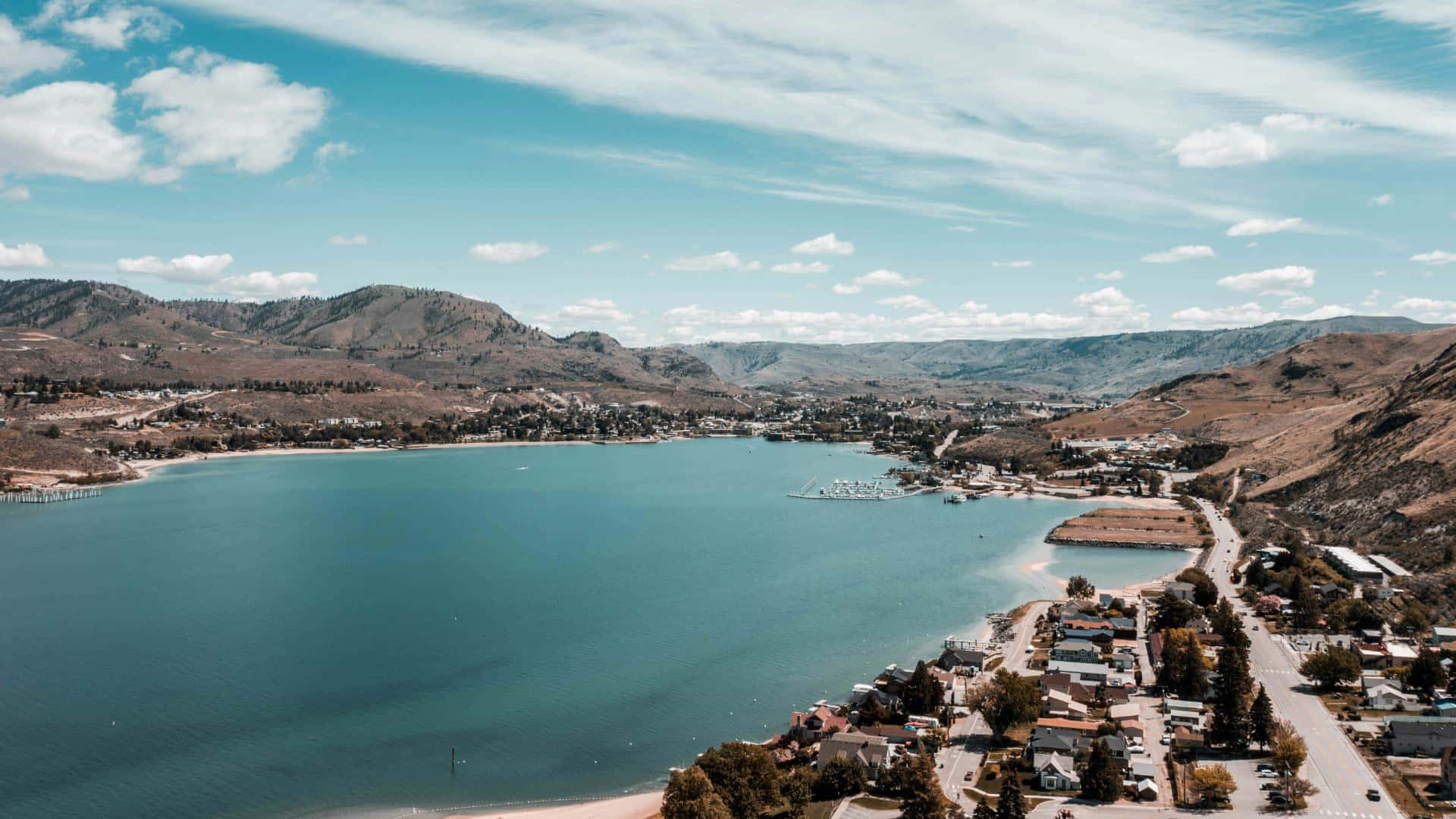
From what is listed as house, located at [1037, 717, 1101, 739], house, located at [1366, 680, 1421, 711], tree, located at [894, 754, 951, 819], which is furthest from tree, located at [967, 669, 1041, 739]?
house, located at [1366, 680, 1421, 711]

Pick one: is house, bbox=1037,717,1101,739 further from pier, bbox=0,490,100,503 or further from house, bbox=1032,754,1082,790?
pier, bbox=0,490,100,503

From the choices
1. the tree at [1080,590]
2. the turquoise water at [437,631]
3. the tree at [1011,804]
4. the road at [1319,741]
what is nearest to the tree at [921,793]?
the tree at [1011,804]

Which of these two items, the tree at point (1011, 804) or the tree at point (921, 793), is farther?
the tree at point (921, 793)

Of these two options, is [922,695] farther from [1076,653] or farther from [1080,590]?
[1080,590]

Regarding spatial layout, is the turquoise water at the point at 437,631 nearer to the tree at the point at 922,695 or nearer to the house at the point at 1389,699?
the tree at the point at 922,695

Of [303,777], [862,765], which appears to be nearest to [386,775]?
[303,777]

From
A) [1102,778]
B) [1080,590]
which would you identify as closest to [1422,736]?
[1102,778]
